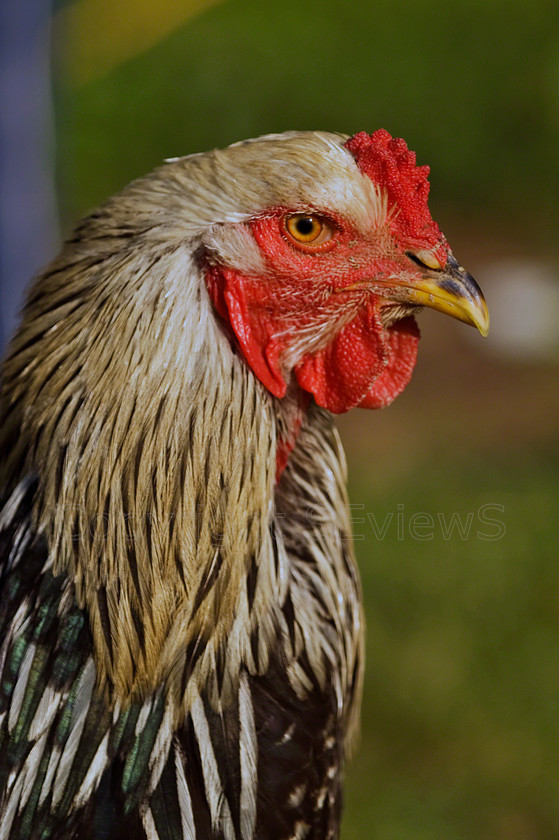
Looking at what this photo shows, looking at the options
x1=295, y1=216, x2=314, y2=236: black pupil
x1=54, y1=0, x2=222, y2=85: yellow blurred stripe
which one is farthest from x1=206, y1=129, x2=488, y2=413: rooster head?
x1=54, y1=0, x2=222, y2=85: yellow blurred stripe

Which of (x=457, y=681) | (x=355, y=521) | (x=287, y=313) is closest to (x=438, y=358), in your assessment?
(x=355, y=521)

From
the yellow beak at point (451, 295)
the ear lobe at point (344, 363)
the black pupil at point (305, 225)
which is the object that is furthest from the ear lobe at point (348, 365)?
the black pupil at point (305, 225)

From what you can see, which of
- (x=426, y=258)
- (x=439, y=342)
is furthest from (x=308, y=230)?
(x=439, y=342)

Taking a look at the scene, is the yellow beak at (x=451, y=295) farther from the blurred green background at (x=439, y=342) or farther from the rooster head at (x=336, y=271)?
the blurred green background at (x=439, y=342)

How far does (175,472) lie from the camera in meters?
1.65

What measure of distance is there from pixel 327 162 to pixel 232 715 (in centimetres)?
109

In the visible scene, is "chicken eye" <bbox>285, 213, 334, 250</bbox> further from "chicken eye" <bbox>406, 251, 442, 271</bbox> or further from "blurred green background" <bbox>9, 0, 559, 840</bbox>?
"blurred green background" <bbox>9, 0, 559, 840</bbox>

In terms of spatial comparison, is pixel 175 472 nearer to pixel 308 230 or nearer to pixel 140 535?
pixel 140 535

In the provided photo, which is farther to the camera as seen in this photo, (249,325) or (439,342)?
(439,342)

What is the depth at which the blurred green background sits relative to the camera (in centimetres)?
351

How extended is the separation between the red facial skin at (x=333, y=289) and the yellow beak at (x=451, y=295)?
1.1 inches

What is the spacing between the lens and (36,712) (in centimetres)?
168

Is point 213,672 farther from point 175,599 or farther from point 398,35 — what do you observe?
point 398,35

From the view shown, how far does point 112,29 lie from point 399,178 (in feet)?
25.6
